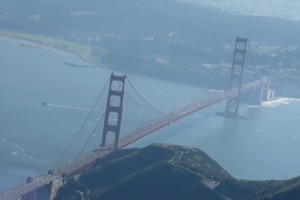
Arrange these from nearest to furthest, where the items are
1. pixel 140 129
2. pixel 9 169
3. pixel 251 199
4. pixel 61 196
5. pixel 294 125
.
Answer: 1. pixel 251 199
2. pixel 61 196
3. pixel 9 169
4. pixel 140 129
5. pixel 294 125

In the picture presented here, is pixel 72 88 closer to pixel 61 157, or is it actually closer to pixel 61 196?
pixel 61 157

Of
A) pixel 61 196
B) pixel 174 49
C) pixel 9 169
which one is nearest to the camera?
pixel 61 196

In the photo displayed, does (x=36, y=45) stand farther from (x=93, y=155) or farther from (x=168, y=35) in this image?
(x=93, y=155)

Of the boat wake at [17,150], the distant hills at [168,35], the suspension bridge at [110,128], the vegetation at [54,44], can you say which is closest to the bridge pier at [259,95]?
the suspension bridge at [110,128]

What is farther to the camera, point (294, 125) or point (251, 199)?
point (294, 125)

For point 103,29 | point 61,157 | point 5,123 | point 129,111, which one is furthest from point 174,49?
point 61,157

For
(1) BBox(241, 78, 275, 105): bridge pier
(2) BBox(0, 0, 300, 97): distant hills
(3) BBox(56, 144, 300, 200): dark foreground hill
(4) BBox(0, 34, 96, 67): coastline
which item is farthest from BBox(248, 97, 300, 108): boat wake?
(3) BBox(56, 144, 300, 200): dark foreground hill

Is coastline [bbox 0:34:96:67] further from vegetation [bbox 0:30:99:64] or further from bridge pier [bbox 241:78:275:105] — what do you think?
bridge pier [bbox 241:78:275:105]

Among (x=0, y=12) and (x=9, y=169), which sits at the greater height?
(x=0, y=12)
